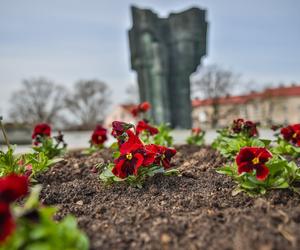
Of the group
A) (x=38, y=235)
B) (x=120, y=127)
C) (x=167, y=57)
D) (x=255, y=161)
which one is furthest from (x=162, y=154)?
(x=167, y=57)

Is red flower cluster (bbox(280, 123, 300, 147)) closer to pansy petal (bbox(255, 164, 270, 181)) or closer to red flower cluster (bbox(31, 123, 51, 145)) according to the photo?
pansy petal (bbox(255, 164, 270, 181))

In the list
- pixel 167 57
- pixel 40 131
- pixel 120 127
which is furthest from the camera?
pixel 167 57

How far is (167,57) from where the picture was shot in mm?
10758

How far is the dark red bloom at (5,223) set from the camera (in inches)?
36.8

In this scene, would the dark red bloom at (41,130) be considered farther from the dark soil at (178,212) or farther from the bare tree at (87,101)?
the bare tree at (87,101)

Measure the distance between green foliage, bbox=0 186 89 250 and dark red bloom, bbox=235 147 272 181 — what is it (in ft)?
3.15

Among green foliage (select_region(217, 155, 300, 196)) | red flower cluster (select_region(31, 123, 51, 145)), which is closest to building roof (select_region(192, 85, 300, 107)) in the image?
red flower cluster (select_region(31, 123, 51, 145))

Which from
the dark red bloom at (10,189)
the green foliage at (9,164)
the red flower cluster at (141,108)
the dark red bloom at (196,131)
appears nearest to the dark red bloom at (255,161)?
the dark red bloom at (10,189)

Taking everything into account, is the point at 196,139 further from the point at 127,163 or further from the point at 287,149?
the point at 127,163

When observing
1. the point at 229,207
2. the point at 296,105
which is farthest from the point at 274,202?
the point at 296,105

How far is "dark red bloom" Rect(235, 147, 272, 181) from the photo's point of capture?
1.67 meters

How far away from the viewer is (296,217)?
1.37 metres

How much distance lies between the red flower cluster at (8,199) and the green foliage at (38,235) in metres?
0.06

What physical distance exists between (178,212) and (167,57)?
375 inches
